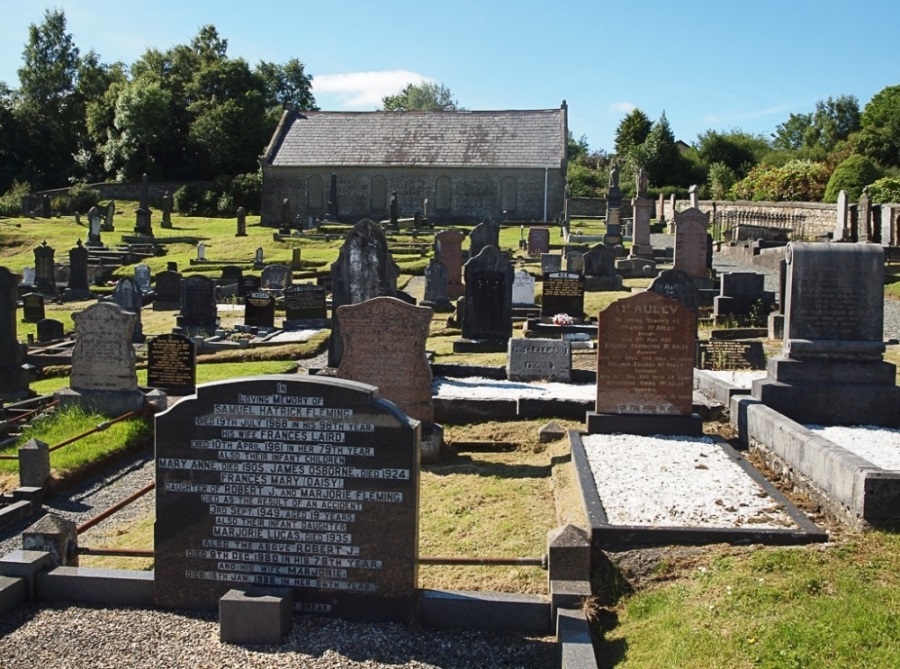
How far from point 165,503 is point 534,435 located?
616cm

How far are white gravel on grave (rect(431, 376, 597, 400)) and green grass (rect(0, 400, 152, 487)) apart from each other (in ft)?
13.5

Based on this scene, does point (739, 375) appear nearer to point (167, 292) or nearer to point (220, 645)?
point (220, 645)

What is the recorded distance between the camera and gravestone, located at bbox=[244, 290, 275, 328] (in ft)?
74.1

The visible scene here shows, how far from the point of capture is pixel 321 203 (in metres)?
54.9

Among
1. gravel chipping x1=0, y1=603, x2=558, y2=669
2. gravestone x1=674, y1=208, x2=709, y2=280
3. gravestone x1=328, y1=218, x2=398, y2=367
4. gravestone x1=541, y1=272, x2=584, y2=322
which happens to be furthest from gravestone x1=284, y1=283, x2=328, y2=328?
gravel chipping x1=0, y1=603, x2=558, y2=669

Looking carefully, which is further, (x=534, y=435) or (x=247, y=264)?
(x=247, y=264)

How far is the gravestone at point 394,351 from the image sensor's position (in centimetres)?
1136

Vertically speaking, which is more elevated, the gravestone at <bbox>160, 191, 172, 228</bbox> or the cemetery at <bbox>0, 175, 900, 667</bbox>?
the gravestone at <bbox>160, 191, 172, 228</bbox>

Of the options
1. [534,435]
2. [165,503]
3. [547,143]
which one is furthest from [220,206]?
[165,503]

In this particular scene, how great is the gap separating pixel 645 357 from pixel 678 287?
8.33 m

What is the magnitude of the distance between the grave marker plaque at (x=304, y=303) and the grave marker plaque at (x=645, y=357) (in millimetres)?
13255

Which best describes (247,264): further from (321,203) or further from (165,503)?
(165,503)

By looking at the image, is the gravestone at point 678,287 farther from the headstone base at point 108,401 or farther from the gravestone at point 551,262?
the gravestone at point 551,262

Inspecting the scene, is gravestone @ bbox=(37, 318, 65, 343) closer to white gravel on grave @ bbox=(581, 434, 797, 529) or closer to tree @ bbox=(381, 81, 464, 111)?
white gravel on grave @ bbox=(581, 434, 797, 529)
